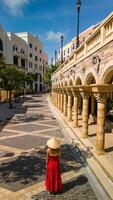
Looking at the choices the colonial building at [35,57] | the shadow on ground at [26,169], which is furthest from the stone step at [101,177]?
the colonial building at [35,57]

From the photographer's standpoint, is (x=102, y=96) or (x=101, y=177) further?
(x=102, y=96)

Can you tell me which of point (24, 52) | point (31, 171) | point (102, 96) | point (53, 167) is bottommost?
point (31, 171)

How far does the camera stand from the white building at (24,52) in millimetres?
62125

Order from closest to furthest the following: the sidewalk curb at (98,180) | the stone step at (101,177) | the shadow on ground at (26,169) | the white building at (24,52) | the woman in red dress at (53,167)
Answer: the woman in red dress at (53,167) → the sidewalk curb at (98,180) → the stone step at (101,177) → the shadow on ground at (26,169) → the white building at (24,52)

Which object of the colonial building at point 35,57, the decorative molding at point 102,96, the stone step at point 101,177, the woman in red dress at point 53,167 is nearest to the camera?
the woman in red dress at point 53,167

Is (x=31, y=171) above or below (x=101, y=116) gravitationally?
below

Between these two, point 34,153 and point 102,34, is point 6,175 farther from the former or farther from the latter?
point 102,34

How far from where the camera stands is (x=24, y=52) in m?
76.1

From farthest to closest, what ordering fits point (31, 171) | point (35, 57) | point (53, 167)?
point (35, 57) < point (31, 171) < point (53, 167)

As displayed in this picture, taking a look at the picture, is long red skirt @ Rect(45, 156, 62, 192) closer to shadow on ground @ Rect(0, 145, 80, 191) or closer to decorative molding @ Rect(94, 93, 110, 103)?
shadow on ground @ Rect(0, 145, 80, 191)

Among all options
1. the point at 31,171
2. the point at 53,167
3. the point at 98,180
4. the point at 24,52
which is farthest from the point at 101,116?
the point at 24,52

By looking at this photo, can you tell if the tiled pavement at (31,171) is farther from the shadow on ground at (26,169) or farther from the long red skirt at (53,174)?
the long red skirt at (53,174)

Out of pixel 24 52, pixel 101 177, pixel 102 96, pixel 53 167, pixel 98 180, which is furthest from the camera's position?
pixel 24 52

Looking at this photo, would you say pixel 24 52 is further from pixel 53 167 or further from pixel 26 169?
pixel 53 167
